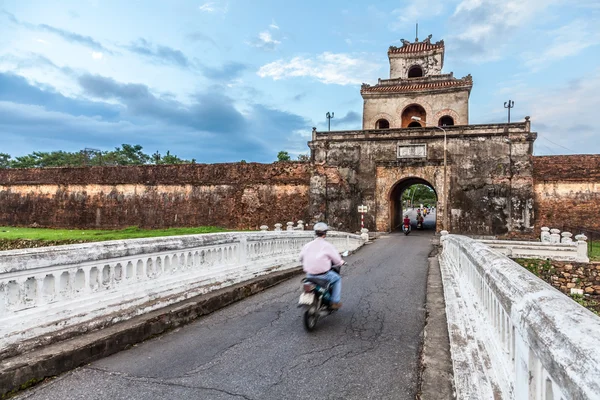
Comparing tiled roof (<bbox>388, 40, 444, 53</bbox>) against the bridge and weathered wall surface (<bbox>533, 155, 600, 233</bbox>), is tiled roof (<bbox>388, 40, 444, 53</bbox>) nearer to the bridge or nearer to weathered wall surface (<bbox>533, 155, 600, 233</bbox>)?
weathered wall surface (<bbox>533, 155, 600, 233</bbox>)

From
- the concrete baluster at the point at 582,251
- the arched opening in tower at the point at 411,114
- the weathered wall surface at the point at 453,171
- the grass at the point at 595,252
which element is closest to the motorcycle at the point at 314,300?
the concrete baluster at the point at 582,251

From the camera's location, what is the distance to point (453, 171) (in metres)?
23.3

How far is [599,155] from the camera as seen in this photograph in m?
Answer: 21.2

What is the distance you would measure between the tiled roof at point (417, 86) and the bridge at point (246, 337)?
24578 mm

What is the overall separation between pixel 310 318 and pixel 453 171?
823 inches

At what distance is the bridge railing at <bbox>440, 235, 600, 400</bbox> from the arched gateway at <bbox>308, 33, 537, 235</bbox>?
800 inches

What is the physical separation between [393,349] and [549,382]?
2.79 m

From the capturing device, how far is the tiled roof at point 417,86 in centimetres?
2706

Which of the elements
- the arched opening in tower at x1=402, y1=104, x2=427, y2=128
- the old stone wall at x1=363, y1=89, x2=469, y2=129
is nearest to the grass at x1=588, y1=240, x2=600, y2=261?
the old stone wall at x1=363, y1=89, x2=469, y2=129

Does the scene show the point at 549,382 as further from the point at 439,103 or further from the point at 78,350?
the point at 439,103

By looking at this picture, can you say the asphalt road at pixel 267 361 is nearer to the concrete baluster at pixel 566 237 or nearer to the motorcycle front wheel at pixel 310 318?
the motorcycle front wheel at pixel 310 318

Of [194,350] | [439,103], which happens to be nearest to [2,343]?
[194,350]

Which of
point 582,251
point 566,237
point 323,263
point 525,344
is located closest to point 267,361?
point 323,263

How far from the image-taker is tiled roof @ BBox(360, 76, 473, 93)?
2706 cm
